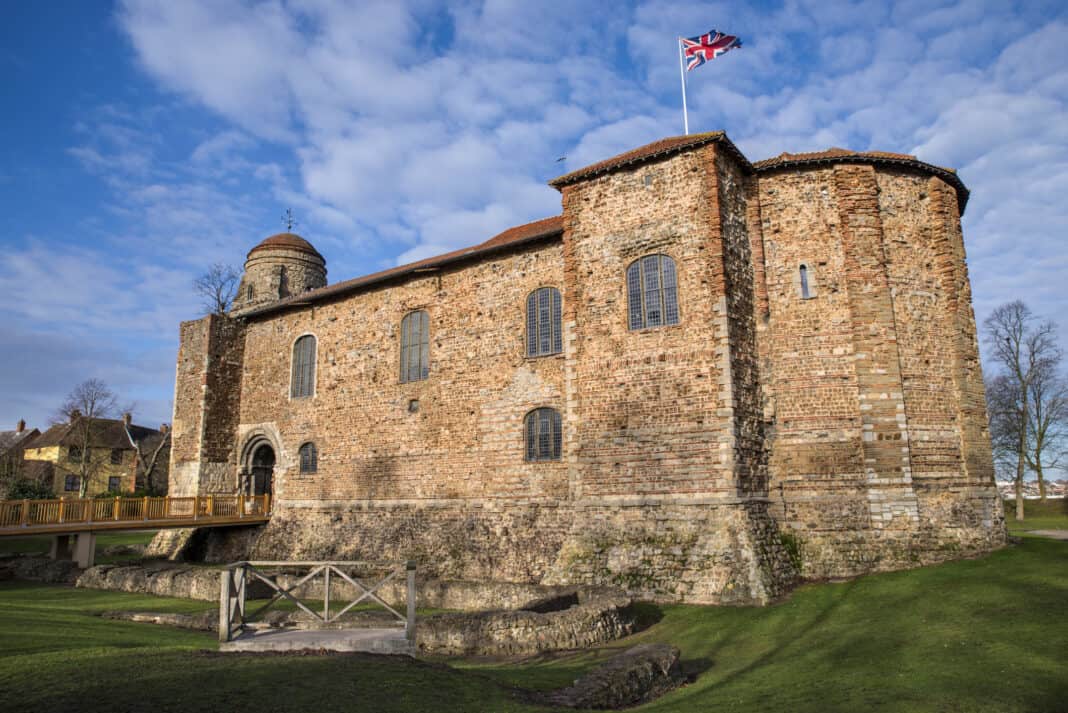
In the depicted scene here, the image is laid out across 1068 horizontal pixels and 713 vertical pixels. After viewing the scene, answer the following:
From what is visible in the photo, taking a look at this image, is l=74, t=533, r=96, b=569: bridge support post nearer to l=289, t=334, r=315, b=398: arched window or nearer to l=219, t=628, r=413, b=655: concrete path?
l=289, t=334, r=315, b=398: arched window

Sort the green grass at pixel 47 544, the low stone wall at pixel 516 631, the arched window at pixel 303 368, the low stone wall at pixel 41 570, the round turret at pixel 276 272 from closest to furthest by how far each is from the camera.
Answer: the low stone wall at pixel 516 631, the low stone wall at pixel 41 570, the arched window at pixel 303 368, the green grass at pixel 47 544, the round turret at pixel 276 272

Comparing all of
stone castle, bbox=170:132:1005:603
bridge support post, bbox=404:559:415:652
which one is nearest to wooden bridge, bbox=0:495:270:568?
stone castle, bbox=170:132:1005:603

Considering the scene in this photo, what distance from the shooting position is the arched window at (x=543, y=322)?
17.8 m

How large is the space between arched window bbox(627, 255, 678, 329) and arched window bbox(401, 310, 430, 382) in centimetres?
719

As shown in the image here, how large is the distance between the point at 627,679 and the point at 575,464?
7600mm

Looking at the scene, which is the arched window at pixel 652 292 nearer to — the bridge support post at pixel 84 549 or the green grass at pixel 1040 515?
the bridge support post at pixel 84 549

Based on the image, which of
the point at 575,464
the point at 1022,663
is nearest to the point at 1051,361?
the point at 575,464

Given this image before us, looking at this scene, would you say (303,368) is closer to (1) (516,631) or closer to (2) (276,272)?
(2) (276,272)

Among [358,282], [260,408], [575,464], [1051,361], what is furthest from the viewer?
[1051,361]

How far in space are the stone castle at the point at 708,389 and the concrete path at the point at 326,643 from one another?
6.09 meters

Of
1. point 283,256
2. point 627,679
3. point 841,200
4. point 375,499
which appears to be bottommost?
point 627,679

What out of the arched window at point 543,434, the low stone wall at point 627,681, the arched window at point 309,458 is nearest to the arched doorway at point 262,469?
the arched window at point 309,458

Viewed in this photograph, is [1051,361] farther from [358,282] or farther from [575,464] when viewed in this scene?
[358,282]

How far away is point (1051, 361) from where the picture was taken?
32.9m
